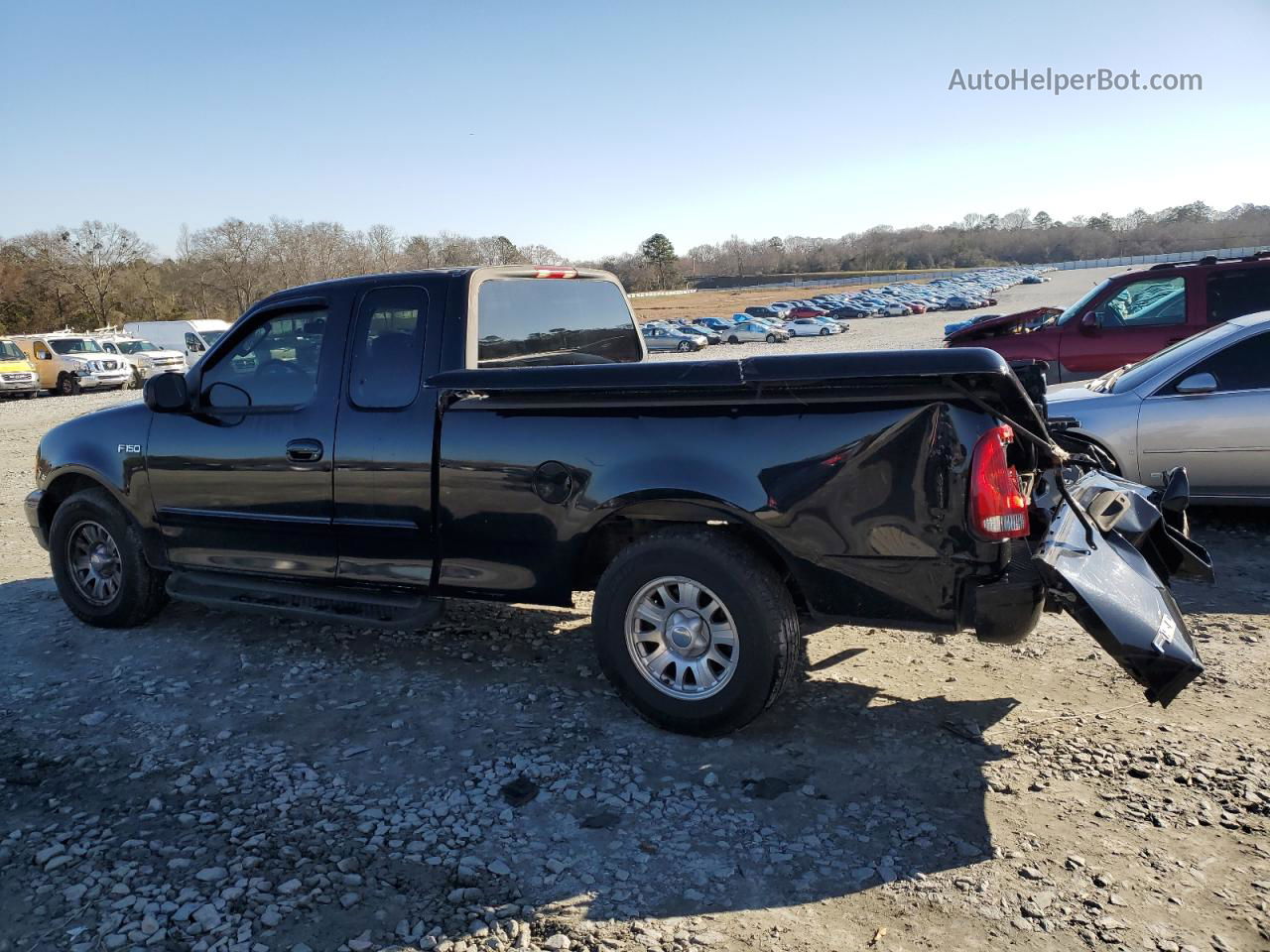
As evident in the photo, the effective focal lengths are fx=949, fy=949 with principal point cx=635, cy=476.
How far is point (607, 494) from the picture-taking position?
4016 millimetres

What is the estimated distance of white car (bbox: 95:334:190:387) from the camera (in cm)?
3030

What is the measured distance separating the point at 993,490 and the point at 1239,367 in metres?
4.44

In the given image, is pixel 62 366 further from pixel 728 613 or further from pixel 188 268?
pixel 188 268

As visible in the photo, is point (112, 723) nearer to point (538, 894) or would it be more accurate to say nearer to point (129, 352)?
point (538, 894)

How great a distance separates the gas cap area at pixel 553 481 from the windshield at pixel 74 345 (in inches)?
Result: 1154

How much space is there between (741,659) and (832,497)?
746 millimetres

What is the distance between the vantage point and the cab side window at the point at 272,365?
196 inches

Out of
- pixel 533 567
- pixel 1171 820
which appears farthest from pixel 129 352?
pixel 1171 820

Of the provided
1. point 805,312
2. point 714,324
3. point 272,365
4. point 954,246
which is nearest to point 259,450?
point 272,365

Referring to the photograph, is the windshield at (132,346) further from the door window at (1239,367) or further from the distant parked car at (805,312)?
the distant parked car at (805,312)

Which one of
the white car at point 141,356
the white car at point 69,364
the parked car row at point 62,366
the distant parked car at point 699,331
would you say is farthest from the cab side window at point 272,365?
the distant parked car at point 699,331

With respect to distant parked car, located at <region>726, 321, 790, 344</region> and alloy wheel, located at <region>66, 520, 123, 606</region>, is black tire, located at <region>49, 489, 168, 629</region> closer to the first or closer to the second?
alloy wheel, located at <region>66, 520, 123, 606</region>

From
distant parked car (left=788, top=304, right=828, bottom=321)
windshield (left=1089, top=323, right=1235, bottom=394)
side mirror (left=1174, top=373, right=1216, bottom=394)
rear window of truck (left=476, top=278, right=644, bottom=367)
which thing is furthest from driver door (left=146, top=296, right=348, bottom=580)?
distant parked car (left=788, top=304, right=828, bottom=321)

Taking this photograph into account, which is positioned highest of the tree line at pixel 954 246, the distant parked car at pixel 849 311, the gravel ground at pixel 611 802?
the tree line at pixel 954 246
